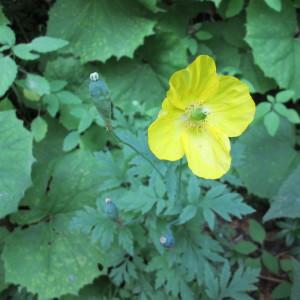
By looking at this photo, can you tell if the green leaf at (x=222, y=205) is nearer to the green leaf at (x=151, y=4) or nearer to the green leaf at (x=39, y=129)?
the green leaf at (x=39, y=129)

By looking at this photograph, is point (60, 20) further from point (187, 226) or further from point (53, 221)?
point (187, 226)

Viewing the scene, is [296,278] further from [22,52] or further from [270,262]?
[22,52]

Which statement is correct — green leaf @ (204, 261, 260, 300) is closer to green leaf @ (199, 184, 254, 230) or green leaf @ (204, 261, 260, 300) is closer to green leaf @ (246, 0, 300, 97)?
green leaf @ (199, 184, 254, 230)

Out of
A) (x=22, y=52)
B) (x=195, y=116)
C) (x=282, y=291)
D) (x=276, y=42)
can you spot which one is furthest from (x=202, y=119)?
(x=276, y=42)

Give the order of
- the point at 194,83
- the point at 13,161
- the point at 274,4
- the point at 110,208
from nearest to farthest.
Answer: the point at 194,83
the point at 110,208
the point at 13,161
the point at 274,4

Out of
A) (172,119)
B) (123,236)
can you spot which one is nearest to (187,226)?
(123,236)

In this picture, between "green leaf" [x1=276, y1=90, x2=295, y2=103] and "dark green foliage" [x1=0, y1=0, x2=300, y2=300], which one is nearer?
"dark green foliage" [x1=0, y1=0, x2=300, y2=300]

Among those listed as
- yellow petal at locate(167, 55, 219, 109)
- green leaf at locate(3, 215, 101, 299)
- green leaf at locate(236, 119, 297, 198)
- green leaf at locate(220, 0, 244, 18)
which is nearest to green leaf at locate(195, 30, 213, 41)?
green leaf at locate(220, 0, 244, 18)
